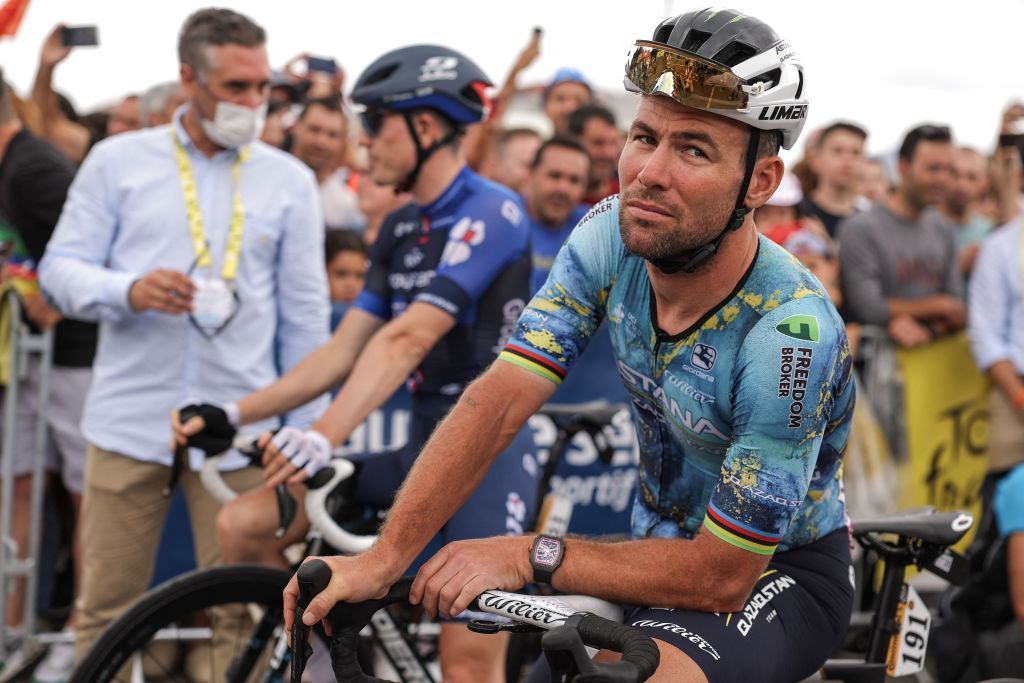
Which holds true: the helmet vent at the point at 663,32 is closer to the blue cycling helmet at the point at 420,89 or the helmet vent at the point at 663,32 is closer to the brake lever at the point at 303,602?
the brake lever at the point at 303,602

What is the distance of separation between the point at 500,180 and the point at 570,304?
5.84 m

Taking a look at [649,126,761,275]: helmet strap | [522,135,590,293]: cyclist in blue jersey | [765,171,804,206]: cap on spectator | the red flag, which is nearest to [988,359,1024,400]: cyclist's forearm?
[765,171,804,206]: cap on spectator

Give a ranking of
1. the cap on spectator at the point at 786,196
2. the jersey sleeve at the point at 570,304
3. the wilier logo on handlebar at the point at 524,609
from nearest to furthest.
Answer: the wilier logo on handlebar at the point at 524,609 < the jersey sleeve at the point at 570,304 < the cap on spectator at the point at 786,196

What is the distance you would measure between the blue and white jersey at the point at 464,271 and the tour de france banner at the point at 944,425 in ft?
12.6

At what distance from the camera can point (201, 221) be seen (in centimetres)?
465

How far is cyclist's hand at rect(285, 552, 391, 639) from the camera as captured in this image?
240cm

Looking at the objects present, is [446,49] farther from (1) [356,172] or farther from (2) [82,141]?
(1) [356,172]

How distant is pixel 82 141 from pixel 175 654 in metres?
4.43

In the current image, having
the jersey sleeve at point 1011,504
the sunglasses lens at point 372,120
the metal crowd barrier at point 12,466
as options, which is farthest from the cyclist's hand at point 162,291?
the jersey sleeve at point 1011,504

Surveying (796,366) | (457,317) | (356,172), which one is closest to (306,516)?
(457,317)

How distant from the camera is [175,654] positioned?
4.03 m

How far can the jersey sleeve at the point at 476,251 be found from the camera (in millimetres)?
3859

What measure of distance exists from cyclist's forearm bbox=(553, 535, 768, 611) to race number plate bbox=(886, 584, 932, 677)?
0.83 m

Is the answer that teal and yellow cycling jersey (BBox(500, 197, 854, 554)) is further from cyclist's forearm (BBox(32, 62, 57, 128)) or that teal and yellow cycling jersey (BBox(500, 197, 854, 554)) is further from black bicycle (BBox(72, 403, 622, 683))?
cyclist's forearm (BBox(32, 62, 57, 128))
